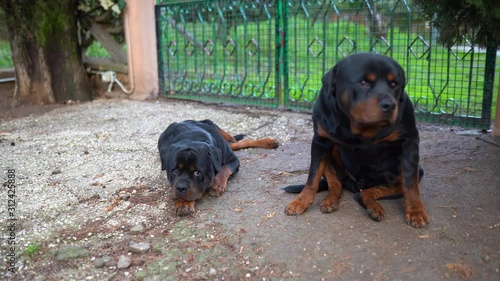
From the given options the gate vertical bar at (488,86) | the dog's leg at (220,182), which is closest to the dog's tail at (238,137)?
the dog's leg at (220,182)

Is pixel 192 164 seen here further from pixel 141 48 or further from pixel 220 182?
pixel 141 48

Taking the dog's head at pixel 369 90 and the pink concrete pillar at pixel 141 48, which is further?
the pink concrete pillar at pixel 141 48

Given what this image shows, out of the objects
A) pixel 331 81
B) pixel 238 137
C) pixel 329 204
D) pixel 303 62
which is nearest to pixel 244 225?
pixel 329 204

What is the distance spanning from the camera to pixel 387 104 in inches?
113

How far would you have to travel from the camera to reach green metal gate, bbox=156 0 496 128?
19.2 feet

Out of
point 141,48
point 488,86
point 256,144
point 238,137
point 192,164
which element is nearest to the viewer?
point 192,164

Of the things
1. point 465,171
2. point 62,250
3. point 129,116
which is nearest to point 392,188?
point 465,171

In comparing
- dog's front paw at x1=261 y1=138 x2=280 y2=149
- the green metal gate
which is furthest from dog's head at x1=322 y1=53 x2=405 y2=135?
dog's front paw at x1=261 y1=138 x2=280 y2=149

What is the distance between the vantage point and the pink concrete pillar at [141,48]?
28.3ft

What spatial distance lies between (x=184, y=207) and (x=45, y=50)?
19.8 ft

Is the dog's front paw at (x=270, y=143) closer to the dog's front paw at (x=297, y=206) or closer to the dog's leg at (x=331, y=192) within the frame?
the dog's leg at (x=331, y=192)

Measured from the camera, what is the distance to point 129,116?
7.63 meters

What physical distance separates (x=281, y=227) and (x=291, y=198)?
21.1 inches

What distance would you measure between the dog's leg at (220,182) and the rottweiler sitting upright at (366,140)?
0.61 meters
